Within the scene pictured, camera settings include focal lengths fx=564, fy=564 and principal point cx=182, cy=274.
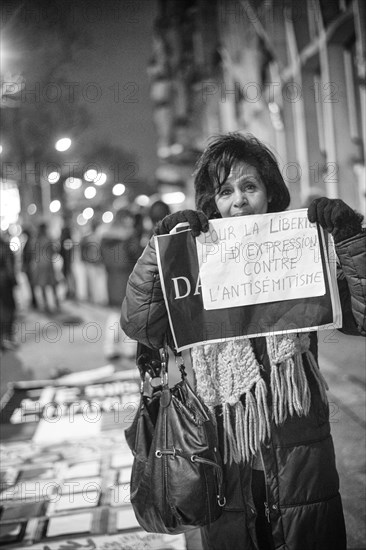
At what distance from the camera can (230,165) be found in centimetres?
211

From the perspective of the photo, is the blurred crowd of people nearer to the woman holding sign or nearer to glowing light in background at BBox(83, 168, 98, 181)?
glowing light in background at BBox(83, 168, 98, 181)

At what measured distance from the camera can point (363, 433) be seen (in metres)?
2.82

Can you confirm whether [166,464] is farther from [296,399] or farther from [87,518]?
[87,518]

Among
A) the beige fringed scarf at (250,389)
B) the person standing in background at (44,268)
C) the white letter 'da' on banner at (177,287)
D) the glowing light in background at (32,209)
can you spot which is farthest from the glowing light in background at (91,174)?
the glowing light in background at (32,209)

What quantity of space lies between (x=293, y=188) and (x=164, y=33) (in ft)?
103

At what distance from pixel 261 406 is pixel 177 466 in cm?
36

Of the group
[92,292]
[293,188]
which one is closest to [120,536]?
[293,188]

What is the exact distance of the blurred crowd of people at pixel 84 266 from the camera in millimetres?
8977

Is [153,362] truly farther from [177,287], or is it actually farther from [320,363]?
[320,363]

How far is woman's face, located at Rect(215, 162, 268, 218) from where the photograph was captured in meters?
2.10

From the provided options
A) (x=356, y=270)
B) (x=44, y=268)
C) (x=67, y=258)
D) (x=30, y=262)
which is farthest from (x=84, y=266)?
(x=356, y=270)

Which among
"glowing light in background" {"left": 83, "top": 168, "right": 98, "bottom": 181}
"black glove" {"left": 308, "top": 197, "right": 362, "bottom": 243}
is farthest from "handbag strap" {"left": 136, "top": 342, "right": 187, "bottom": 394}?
"glowing light in background" {"left": 83, "top": 168, "right": 98, "bottom": 181}

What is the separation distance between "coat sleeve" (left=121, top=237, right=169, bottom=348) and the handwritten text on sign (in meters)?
0.19

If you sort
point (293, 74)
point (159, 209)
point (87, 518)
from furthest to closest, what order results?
point (293, 74)
point (159, 209)
point (87, 518)
